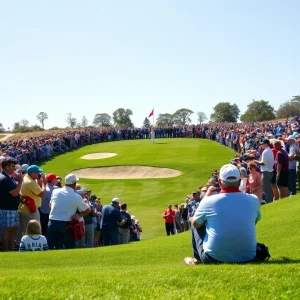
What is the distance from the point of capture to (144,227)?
20.0 meters

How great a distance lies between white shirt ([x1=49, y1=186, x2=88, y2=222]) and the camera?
9828mm

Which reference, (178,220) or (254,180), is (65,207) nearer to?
(254,180)

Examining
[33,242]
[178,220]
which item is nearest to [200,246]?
[33,242]

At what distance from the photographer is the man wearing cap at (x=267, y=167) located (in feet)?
47.6

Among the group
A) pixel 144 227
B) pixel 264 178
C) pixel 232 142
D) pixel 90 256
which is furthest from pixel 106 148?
pixel 90 256

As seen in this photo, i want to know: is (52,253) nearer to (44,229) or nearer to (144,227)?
(44,229)

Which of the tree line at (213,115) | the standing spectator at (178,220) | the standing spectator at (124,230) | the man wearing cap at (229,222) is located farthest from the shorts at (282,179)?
the tree line at (213,115)

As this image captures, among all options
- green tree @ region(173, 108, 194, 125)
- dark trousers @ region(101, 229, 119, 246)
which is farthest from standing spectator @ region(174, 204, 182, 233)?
green tree @ region(173, 108, 194, 125)

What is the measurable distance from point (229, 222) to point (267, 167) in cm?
868

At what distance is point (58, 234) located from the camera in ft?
33.5

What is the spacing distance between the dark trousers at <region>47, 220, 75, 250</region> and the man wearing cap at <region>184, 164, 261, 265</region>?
4255 mm

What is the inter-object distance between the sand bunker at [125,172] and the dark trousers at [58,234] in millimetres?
21528

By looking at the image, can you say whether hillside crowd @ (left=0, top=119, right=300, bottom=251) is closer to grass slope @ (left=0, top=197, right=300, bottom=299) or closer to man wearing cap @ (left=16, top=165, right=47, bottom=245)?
man wearing cap @ (left=16, top=165, right=47, bottom=245)

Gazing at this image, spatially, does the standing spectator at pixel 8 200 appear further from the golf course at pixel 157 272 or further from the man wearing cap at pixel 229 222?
the man wearing cap at pixel 229 222
